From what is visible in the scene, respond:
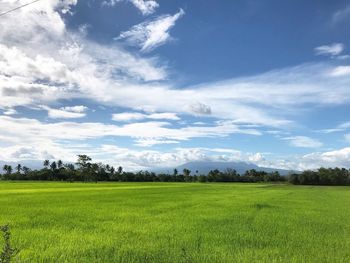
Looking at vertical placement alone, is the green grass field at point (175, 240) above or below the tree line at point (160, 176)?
below

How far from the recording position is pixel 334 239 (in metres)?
11.8

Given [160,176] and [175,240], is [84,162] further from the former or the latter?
[175,240]

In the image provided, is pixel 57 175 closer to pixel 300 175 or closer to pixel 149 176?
pixel 149 176

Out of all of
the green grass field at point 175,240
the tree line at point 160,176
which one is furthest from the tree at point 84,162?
the green grass field at point 175,240

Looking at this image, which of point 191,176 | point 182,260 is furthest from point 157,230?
point 191,176

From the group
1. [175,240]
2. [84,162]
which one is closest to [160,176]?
[84,162]

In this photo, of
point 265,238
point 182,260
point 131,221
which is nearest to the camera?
point 182,260

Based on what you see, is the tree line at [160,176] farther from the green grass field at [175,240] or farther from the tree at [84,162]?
the green grass field at [175,240]

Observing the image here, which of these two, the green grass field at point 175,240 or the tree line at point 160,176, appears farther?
the tree line at point 160,176

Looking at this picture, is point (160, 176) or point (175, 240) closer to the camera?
point (175, 240)

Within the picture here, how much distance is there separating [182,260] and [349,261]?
11.7 ft

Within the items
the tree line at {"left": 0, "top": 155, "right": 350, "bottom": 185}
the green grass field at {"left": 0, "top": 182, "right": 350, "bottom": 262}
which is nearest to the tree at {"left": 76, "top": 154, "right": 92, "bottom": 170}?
the tree line at {"left": 0, "top": 155, "right": 350, "bottom": 185}

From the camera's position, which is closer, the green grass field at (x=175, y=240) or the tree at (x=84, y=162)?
the green grass field at (x=175, y=240)

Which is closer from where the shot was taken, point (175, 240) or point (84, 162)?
point (175, 240)
